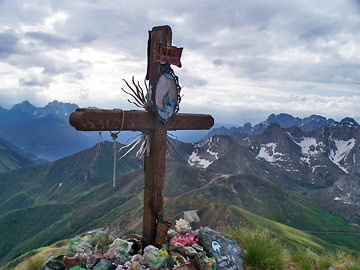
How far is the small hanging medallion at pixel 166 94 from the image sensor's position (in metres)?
6.78

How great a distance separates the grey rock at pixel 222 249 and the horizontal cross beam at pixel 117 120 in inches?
121

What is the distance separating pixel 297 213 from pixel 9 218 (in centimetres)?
16692

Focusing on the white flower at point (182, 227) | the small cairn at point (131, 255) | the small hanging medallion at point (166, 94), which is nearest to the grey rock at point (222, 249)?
the small cairn at point (131, 255)

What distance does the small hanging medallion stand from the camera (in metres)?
6.78

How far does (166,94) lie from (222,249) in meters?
4.34

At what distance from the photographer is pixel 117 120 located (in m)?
6.09

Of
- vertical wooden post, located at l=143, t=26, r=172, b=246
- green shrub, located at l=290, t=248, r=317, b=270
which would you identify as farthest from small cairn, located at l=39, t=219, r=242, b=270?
green shrub, located at l=290, t=248, r=317, b=270

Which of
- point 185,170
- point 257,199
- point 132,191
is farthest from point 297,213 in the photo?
point 132,191

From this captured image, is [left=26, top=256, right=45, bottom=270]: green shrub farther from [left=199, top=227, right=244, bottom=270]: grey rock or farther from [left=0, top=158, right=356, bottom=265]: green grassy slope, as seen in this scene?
[left=0, top=158, right=356, bottom=265]: green grassy slope

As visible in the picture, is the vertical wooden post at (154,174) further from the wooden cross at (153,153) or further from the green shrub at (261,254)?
the green shrub at (261,254)

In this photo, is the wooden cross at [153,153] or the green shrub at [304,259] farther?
the green shrub at [304,259]

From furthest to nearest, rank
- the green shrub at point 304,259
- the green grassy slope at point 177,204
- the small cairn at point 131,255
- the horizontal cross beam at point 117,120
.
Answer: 1. the green grassy slope at point 177,204
2. the green shrub at point 304,259
3. the small cairn at point 131,255
4. the horizontal cross beam at point 117,120

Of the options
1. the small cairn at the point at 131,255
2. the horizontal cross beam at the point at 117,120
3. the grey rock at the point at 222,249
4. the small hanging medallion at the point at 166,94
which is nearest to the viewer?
the horizontal cross beam at the point at 117,120

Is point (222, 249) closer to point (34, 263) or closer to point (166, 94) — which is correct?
point (166, 94)
